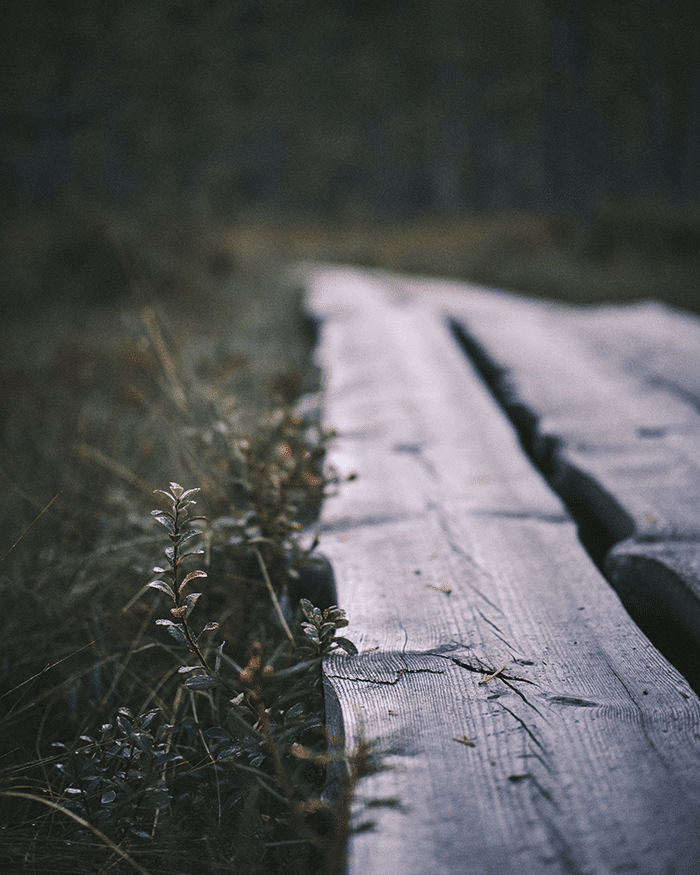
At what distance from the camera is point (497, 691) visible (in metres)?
0.72

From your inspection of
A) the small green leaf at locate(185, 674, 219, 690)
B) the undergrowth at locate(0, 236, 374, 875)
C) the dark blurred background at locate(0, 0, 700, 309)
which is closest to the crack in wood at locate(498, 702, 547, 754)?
the undergrowth at locate(0, 236, 374, 875)

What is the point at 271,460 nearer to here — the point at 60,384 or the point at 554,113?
the point at 60,384

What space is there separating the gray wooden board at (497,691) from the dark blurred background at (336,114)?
8620 mm

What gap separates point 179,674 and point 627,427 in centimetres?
136

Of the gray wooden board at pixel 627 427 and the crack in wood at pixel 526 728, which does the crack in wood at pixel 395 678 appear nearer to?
the crack in wood at pixel 526 728

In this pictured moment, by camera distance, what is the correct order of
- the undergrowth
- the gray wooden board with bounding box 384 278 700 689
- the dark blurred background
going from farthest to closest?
the dark blurred background → the gray wooden board with bounding box 384 278 700 689 → the undergrowth

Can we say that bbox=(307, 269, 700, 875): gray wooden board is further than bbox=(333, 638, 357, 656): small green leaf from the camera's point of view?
No

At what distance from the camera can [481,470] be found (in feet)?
4.48

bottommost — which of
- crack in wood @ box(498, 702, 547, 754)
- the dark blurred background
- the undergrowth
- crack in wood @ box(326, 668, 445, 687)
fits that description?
the undergrowth

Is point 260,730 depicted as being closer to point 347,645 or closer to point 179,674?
point 347,645

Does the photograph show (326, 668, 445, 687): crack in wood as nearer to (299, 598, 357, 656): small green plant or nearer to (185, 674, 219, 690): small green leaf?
(299, 598, 357, 656): small green plant

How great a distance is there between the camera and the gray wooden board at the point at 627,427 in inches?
37.8

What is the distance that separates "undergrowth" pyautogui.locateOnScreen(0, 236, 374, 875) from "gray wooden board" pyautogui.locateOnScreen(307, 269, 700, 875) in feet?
0.23

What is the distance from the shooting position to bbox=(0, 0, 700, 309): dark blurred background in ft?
42.4
